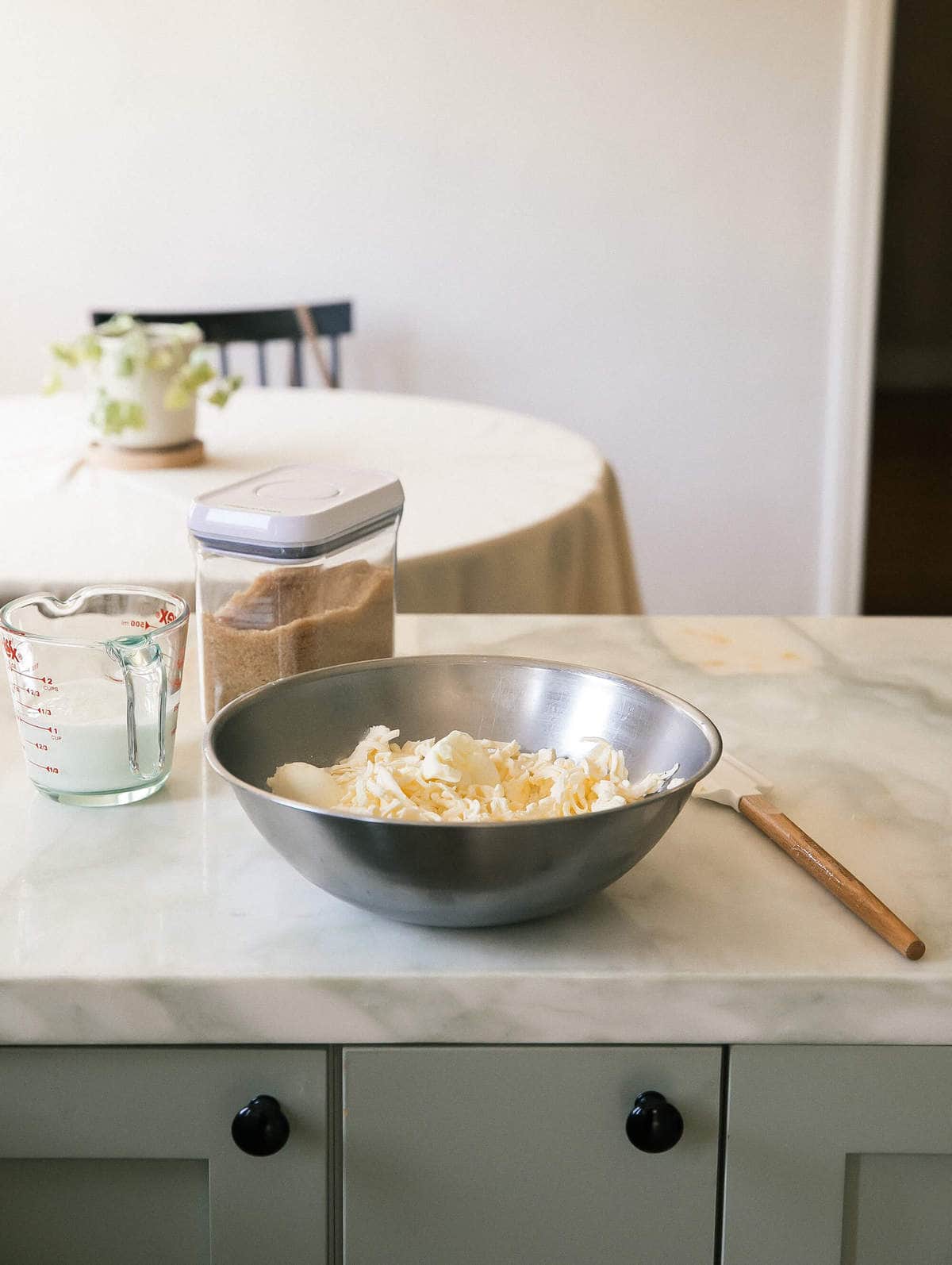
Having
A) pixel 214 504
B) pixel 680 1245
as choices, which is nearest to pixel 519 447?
pixel 214 504

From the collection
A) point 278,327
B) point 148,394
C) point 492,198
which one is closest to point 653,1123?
point 148,394

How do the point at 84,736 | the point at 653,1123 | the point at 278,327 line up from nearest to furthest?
the point at 653,1123
the point at 84,736
the point at 278,327

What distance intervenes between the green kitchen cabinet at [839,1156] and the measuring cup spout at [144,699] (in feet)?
1.30

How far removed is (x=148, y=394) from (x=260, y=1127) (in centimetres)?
149

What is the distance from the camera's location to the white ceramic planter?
6.67 feet

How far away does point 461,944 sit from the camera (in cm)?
73

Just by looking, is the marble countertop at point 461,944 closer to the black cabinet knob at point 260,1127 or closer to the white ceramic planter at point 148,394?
the black cabinet knob at point 260,1127

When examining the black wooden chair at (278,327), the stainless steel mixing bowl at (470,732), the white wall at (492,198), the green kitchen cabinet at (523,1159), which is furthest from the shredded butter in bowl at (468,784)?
the white wall at (492,198)

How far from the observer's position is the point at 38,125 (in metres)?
3.39

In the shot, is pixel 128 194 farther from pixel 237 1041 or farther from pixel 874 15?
pixel 237 1041

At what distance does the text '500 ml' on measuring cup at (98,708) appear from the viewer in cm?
86

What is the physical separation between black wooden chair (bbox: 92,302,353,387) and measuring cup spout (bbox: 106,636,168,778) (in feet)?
7.48

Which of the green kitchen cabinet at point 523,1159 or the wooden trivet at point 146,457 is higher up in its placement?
the wooden trivet at point 146,457

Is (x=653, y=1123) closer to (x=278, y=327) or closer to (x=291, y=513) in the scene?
(x=291, y=513)
